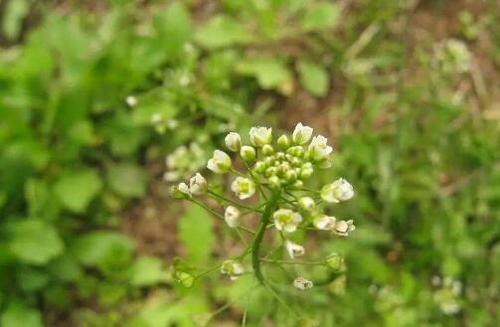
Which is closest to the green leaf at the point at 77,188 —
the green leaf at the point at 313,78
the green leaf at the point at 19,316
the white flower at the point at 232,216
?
the green leaf at the point at 19,316

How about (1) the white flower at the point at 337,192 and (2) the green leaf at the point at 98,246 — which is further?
(2) the green leaf at the point at 98,246

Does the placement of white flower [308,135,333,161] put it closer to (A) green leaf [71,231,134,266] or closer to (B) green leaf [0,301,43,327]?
(A) green leaf [71,231,134,266]

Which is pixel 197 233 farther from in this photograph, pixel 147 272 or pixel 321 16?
pixel 321 16

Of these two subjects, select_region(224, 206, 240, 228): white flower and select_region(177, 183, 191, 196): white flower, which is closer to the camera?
select_region(224, 206, 240, 228): white flower

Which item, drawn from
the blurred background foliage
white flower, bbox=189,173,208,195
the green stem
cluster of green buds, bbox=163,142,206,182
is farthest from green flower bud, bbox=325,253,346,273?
cluster of green buds, bbox=163,142,206,182

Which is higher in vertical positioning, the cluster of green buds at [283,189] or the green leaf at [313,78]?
the cluster of green buds at [283,189]

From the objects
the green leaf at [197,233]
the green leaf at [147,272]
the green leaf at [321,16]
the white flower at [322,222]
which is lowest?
the green leaf at [147,272]

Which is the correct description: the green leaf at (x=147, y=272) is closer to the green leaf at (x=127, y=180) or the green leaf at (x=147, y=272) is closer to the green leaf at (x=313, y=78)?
the green leaf at (x=127, y=180)

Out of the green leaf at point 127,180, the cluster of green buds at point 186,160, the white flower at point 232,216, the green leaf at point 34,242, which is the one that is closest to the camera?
the white flower at point 232,216
